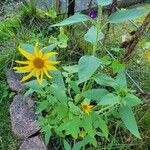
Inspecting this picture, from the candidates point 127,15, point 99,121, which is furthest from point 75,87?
point 127,15

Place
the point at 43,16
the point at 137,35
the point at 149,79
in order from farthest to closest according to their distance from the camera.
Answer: the point at 43,16 < the point at 149,79 < the point at 137,35

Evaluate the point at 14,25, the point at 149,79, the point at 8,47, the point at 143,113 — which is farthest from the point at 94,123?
the point at 14,25

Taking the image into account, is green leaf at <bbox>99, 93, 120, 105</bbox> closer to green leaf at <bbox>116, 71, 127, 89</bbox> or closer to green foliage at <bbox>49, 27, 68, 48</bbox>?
green leaf at <bbox>116, 71, 127, 89</bbox>

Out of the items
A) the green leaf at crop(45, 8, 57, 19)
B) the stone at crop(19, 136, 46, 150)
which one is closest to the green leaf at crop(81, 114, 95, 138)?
the stone at crop(19, 136, 46, 150)

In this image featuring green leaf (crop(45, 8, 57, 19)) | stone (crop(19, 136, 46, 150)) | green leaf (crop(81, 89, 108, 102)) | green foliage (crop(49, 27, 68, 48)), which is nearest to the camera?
green leaf (crop(81, 89, 108, 102))

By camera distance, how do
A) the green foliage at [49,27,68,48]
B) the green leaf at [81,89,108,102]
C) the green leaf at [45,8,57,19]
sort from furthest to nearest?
1. the green leaf at [45,8,57,19]
2. the green foliage at [49,27,68,48]
3. the green leaf at [81,89,108,102]

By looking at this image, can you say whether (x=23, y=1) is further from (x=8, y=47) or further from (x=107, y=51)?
Result: (x=107, y=51)
